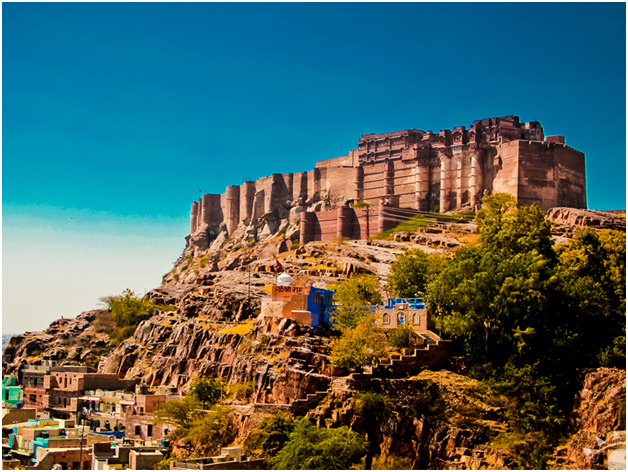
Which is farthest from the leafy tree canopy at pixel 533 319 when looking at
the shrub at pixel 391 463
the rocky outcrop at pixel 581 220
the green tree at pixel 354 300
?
the rocky outcrop at pixel 581 220

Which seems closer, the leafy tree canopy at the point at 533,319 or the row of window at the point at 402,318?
the leafy tree canopy at the point at 533,319

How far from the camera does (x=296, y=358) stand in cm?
5259

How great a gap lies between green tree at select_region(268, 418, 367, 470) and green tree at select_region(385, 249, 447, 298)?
20.5m

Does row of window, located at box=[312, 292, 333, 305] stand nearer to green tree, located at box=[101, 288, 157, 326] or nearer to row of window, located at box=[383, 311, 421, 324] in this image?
row of window, located at box=[383, 311, 421, 324]

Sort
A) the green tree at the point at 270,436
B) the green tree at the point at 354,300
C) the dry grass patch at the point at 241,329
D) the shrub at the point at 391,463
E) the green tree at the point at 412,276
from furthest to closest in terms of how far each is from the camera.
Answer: the dry grass patch at the point at 241,329, the green tree at the point at 412,276, the green tree at the point at 354,300, the green tree at the point at 270,436, the shrub at the point at 391,463

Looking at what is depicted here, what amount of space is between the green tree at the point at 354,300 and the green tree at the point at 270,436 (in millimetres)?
10683

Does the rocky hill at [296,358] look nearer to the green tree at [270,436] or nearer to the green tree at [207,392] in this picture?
the green tree at [270,436]

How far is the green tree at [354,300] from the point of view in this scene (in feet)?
185

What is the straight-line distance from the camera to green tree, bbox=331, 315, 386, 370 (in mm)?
48906

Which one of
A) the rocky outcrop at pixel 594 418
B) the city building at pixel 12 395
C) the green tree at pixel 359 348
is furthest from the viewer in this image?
the city building at pixel 12 395

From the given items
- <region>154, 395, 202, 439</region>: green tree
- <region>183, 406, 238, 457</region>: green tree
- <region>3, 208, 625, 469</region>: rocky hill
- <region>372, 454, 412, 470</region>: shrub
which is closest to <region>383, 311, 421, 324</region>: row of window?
<region>3, 208, 625, 469</region>: rocky hill

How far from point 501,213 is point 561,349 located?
81.1 feet

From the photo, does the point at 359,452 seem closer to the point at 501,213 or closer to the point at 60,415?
the point at 501,213

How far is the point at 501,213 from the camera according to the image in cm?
6912
